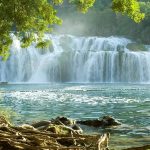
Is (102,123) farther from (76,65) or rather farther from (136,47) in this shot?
(136,47)

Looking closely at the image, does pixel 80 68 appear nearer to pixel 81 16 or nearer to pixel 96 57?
pixel 96 57

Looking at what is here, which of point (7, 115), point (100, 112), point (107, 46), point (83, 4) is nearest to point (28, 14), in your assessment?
point (83, 4)

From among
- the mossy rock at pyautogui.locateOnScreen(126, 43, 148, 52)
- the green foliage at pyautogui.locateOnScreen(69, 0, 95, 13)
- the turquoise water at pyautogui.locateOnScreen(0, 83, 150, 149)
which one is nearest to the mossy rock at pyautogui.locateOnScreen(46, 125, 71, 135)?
the turquoise water at pyautogui.locateOnScreen(0, 83, 150, 149)

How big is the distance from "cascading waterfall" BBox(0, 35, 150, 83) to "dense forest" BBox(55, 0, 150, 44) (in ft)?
38.3

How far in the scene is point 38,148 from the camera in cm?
779

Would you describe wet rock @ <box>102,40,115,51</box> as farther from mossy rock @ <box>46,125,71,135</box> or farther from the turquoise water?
mossy rock @ <box>46,125,71,135</box>

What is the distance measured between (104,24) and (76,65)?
3140 cm

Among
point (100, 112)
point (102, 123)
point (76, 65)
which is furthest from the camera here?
point (76, 65)

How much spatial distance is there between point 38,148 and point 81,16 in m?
106

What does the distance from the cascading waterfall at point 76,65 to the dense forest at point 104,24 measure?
11.7 m

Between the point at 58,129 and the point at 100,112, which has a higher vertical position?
the point at 58,129

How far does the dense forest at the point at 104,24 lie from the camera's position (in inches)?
3688

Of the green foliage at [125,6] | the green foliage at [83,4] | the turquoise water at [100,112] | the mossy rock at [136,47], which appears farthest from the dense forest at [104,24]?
the green foliage at [125,6]

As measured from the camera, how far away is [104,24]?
104312mm
